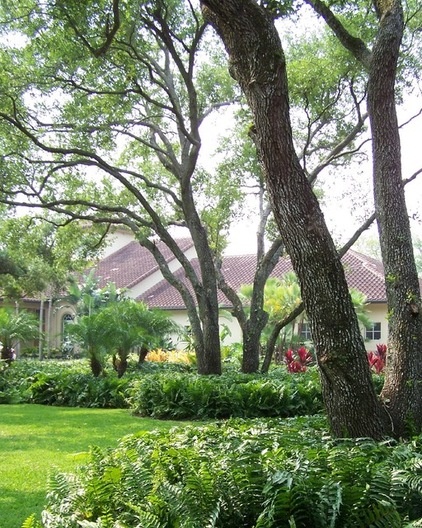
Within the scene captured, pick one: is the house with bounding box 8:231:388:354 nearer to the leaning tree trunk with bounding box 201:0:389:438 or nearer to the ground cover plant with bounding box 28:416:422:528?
the leaning tree trunk with bounding box 201:0:389:438

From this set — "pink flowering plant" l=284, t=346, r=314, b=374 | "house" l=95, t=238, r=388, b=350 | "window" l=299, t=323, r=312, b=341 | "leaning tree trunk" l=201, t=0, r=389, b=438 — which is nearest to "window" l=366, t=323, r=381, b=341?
"house" l=95, t=238, r=388, b=350

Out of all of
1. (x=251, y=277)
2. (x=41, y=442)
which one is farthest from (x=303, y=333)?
(x=41, y=442)

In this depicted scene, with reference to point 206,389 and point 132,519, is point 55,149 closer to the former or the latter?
point 206,389

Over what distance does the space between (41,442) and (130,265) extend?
29268 millimetres

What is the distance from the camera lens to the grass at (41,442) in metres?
5.57

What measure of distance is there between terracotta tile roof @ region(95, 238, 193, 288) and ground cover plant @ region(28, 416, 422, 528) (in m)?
29.5

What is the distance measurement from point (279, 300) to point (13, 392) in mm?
11697

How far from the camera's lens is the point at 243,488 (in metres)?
3.45

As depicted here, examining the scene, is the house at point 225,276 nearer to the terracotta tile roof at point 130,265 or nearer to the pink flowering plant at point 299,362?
the terracotta tile roof at point 130,265

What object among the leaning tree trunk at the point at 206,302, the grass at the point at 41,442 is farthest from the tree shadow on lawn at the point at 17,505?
the leaning tree trunk at the point at 206,302

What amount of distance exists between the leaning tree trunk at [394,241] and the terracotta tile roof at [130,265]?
90.0ft

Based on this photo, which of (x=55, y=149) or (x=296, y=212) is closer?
(x=296, y=212)

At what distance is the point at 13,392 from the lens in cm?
1468

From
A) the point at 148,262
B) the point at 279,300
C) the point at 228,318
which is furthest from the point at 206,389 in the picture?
the point at 148,262
